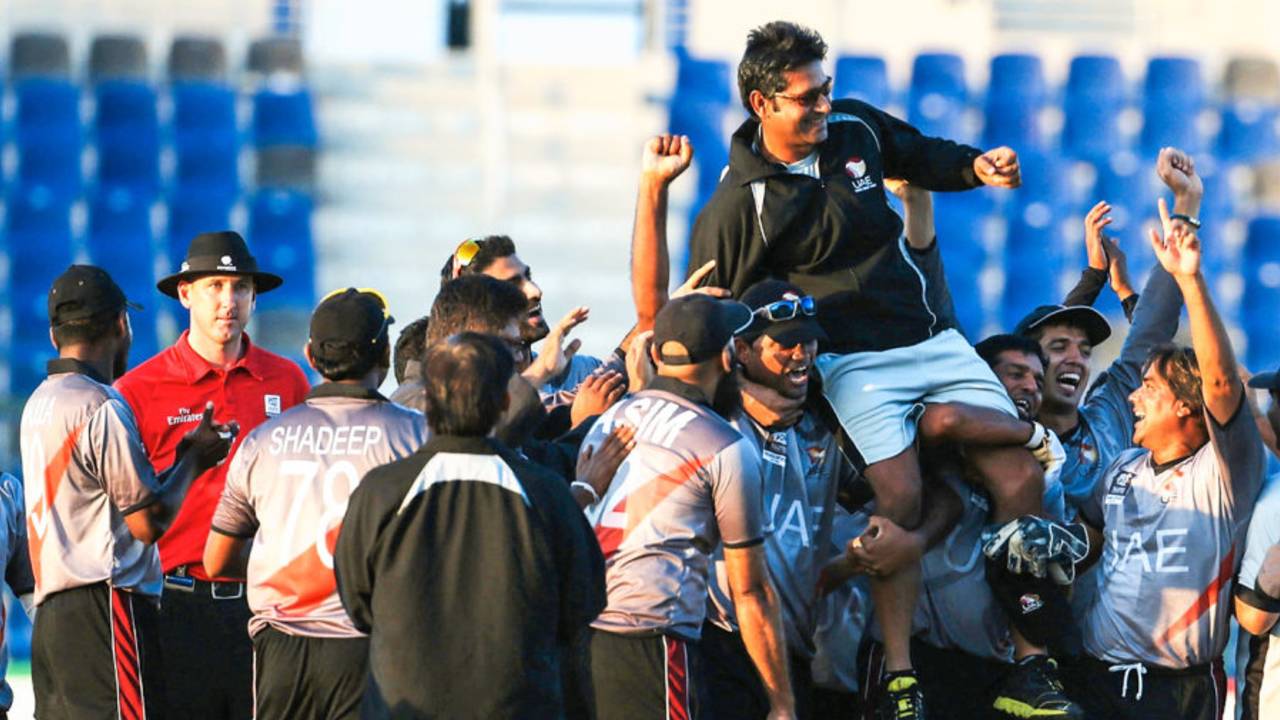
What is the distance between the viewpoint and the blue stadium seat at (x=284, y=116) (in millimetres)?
14906

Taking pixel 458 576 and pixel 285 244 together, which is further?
pixel 285 244

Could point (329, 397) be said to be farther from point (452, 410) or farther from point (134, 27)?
point (134, 27)

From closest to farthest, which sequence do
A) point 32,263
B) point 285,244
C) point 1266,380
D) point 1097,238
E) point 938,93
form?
point 1266,380 → point 1097,238 → point 285,244 → point 32,263 → point 938,93

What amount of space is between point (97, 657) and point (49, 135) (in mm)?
9804

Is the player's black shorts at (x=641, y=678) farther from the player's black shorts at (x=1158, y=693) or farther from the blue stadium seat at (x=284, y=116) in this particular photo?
the blue stadium seat at (x=284, y=116)

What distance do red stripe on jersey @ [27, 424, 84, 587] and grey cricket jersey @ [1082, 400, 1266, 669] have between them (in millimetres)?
3350

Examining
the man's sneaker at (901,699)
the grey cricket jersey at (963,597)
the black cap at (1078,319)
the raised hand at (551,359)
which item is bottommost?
the man's sneaker at (901,699)

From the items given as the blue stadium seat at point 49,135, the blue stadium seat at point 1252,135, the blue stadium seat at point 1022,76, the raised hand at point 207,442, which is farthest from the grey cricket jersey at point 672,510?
the blue stadium seat at point 1252,135

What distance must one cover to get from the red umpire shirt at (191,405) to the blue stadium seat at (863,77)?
30.9 feet

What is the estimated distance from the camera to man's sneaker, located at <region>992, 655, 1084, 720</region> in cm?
591

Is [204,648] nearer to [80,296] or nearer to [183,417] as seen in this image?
[183,417]

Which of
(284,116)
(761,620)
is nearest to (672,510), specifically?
(761,620)

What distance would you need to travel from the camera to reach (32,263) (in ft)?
48.6

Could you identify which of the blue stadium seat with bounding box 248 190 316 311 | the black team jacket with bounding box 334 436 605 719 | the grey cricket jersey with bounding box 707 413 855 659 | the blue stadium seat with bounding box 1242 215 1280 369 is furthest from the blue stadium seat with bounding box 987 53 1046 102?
the black team jacket with bounding box 334 436 605 719
